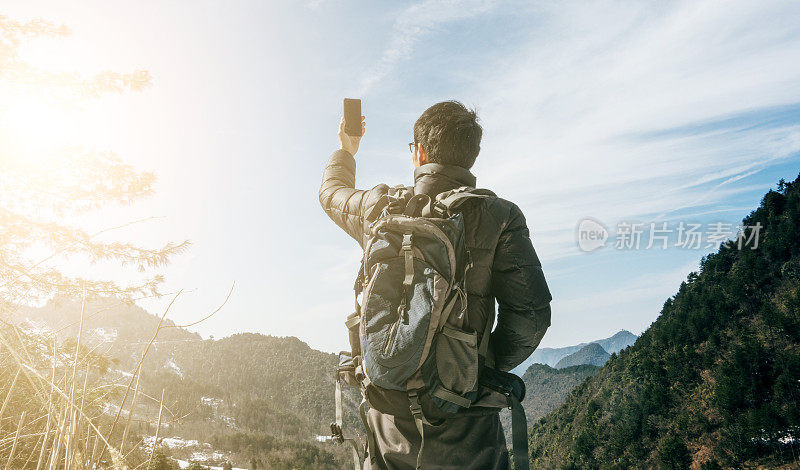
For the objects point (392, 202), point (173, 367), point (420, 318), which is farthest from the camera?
point (173, 367)

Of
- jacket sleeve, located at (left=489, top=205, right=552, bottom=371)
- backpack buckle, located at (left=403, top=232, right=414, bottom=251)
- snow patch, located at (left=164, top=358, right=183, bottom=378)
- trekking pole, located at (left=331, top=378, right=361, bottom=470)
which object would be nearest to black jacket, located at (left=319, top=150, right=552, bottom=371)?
jacket sleeve, located at (left=489, top=205, right=552, bottom=371)

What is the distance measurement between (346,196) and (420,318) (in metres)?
0.92

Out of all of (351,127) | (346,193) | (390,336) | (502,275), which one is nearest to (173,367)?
(351,127)

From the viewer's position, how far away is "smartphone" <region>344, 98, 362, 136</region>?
281 cm

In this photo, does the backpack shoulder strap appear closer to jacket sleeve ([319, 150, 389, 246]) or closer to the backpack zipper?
A: jacket sleeve ([319, 150, 389, 246])

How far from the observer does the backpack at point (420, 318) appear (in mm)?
1883

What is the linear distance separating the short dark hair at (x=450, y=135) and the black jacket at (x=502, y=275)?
0.25 feet

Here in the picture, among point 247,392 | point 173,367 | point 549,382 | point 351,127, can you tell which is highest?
point 173,367

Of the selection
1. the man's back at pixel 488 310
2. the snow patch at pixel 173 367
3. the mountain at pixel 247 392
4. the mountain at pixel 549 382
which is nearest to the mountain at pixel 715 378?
the mountain at pixel 247 392

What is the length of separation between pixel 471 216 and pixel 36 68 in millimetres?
11969

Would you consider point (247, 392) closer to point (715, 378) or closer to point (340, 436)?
point (715, 378)

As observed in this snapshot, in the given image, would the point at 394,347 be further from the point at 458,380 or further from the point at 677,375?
the point at 677,375

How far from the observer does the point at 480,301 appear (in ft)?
6.82

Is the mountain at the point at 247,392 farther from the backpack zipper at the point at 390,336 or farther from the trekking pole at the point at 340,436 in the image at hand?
the backpack zipper at the point at 390,336
